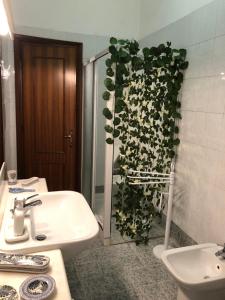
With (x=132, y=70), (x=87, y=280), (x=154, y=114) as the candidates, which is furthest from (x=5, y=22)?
(x=87, y=280)

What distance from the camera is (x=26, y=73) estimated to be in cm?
300

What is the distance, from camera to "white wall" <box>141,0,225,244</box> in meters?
1.92

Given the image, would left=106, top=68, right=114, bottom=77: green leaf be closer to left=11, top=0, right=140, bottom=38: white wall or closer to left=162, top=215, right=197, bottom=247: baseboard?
left=11, top=0, right=140, bottom=38: white wall

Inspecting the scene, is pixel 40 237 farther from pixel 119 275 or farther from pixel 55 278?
pixel 119 275

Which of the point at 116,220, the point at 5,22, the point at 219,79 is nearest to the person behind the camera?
the point at 5,22

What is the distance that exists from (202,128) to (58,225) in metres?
1.37

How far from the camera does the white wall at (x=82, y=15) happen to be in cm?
283

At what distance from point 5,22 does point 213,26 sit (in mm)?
1484

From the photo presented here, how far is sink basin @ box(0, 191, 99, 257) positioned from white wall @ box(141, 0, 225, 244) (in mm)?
1063

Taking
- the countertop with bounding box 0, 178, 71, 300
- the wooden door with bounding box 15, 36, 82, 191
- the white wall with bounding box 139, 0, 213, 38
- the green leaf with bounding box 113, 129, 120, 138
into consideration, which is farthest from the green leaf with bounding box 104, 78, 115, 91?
the countertop with bounding box 0, 178, 71, 300

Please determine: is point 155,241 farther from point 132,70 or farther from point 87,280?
point 132,70

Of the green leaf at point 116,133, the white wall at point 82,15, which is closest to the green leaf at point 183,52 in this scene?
the green leaf at point 116,133

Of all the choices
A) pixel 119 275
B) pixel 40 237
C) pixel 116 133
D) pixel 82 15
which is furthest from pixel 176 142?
pixel 82 15

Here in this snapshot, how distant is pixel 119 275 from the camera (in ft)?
6.84
